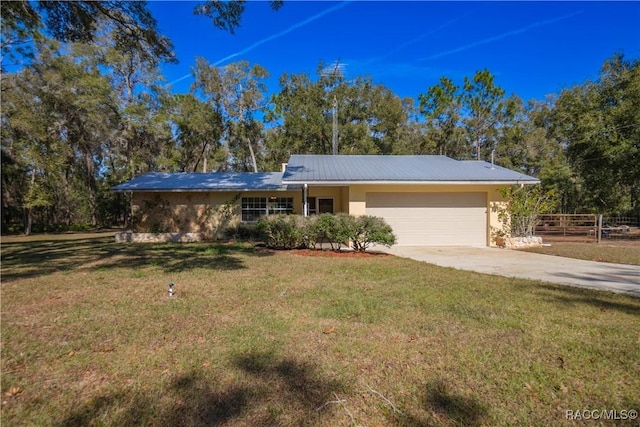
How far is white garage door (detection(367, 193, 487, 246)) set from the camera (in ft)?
42.5

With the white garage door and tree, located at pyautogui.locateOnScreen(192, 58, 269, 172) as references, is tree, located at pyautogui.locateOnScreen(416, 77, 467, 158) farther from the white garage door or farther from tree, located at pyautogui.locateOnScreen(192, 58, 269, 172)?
the white garage door

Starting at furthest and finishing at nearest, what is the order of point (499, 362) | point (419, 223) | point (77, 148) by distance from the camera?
1. point (77, 148)
2. point (419, 223)
3. point (499, 362)

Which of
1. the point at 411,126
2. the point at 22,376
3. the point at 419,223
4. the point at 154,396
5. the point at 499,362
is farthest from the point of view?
the point at 411,126

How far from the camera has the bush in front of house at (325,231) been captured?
10.1m

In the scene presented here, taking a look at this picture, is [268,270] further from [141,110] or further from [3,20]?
[141,110]

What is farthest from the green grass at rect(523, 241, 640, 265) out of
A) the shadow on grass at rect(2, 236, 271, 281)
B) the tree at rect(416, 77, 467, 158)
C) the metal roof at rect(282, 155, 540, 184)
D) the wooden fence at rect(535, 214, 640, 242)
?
the tree at rect(416, 77, 467, 158)

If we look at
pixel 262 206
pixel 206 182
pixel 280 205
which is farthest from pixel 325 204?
pixel 206 182

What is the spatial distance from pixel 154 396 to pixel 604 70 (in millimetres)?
25495

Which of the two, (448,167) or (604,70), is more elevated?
(604,70)

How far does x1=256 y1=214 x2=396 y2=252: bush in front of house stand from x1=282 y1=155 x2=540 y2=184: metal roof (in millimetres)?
1694

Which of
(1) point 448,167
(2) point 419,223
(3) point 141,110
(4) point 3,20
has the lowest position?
(2) point 419,223

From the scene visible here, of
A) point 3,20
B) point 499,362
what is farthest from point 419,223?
point 3,20

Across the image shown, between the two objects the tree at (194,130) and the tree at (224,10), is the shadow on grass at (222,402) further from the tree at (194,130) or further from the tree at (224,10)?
the tree at (194,130)

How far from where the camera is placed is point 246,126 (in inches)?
1127
